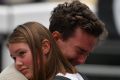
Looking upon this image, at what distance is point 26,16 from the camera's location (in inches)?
386

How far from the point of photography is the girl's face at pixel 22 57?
312cm

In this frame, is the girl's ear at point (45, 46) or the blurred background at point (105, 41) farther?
the blurred background at point (105, 41)

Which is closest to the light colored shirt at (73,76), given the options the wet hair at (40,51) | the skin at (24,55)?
the wet hair at (40,51)

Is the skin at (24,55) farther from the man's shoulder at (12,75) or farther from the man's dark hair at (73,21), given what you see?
the man's dark hair at (73,21)

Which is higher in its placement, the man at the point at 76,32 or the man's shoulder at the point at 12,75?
the man at the point at 76,32

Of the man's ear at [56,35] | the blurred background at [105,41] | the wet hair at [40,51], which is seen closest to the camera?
the wet hair at [40,51]

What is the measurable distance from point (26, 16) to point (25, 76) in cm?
666

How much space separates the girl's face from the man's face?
1.04ft

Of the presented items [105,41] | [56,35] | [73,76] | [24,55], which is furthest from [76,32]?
[105,41]

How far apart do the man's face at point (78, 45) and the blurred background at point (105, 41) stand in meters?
5.62

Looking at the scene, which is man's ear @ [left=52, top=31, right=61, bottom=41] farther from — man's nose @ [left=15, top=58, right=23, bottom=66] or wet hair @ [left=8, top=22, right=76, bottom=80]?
man's nose @ [left=15, top=58, right=23, bottom=66]

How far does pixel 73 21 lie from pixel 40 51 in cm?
37

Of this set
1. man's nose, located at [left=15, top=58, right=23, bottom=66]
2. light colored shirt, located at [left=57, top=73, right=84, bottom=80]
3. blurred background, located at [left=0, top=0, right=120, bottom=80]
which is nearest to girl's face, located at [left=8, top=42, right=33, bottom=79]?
man's nose, located at [left=15, top=58, right=23, bottom=66]

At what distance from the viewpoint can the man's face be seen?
343 centimetres
